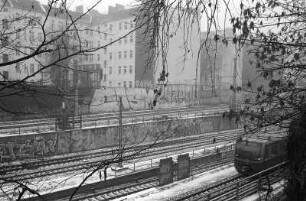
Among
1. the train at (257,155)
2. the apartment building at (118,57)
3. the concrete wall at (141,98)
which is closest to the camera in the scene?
the train at (257,155)

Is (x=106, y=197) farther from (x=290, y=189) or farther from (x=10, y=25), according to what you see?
(x=10, y=25)

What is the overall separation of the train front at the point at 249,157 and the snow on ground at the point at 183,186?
119cm

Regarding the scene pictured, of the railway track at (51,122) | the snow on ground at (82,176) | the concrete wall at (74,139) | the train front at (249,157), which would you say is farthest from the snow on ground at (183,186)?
the railway track at (51,122)

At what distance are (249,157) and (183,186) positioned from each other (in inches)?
144

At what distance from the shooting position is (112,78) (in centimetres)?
5569

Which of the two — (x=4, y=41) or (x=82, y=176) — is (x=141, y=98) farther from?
(x=4, y=41)

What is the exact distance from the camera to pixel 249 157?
1614cm

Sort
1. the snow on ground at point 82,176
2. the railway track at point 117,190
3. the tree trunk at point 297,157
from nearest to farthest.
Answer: the tree trunk at point 297,157
the railway track at point 117,190
the snow on ground at point 82,176

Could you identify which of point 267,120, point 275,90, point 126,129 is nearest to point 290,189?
point 267,120

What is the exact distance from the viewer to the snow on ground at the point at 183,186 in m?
13.4

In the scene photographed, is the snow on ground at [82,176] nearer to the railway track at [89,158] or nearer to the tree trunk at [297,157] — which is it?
the railway track at [89,158]

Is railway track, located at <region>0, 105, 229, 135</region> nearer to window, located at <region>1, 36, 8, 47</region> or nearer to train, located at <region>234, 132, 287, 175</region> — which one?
train, located at <region>234, 132, 287, 175</region>

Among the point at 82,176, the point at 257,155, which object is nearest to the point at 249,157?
the point at 257,155

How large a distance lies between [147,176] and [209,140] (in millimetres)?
11625
